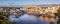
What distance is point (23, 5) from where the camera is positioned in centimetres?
123

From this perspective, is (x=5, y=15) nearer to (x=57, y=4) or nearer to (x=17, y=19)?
(x=17, y=19)

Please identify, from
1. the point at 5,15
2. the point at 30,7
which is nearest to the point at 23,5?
the point at 30,7

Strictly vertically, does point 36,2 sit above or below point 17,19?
above

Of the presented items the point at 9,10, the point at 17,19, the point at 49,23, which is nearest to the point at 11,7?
the point at 9,10

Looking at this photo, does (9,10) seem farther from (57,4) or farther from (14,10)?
(57,4)

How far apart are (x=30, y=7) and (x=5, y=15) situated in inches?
10.5

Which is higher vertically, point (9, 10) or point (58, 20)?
point (9, 10)

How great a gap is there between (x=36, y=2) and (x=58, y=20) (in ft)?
0.93

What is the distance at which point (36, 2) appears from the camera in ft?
4.03

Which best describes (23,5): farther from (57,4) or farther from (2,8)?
(57,4)

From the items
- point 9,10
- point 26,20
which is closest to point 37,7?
point 26,20

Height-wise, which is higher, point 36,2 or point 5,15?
point 36,2

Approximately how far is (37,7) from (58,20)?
25cm

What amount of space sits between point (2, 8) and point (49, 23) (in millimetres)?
504
